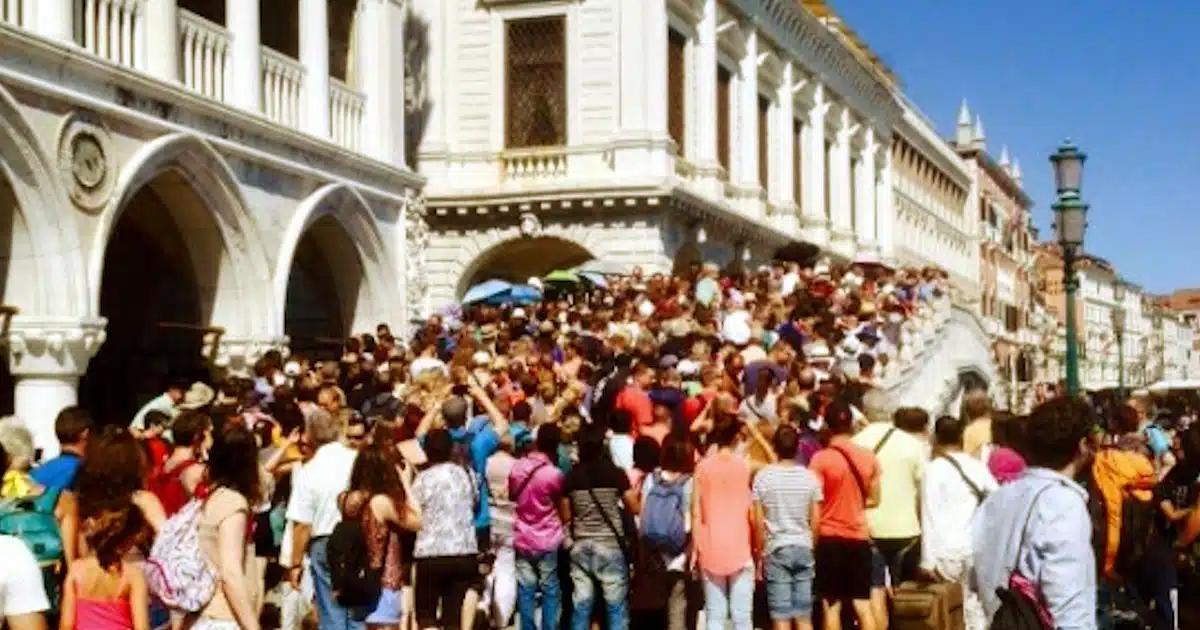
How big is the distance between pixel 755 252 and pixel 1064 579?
102 ft

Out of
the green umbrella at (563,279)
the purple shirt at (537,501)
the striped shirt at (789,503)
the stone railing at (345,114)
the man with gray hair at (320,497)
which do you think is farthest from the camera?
the green umbrella at (563,279)

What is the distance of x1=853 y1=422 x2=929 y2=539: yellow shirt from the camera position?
11.2 metres

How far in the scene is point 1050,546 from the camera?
5777 millimetres

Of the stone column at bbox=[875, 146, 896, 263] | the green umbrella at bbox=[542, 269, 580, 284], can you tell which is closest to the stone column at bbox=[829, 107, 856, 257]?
the stone column at bbox=[875, 146, 896, 263]

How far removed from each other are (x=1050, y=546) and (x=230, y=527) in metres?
3.58

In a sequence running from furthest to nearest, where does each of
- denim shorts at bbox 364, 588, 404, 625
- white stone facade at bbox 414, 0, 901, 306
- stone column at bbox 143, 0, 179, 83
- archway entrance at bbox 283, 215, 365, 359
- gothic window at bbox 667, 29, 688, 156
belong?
gothic window at bbox 667, 29, 688, 156
white stone facade at bbox 414, 0, 901, 306
archway entrance at bbox 283, 215, 365, 359
stone column at bbox 143, 0, 179, 83
denim shorts at bbox 364, 588, 404, 625

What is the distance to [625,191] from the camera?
97.9 ft

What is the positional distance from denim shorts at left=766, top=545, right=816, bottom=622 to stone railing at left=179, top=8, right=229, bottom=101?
1085 cm

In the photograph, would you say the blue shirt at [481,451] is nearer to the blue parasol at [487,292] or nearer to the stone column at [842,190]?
the blue parasol at [487,292]

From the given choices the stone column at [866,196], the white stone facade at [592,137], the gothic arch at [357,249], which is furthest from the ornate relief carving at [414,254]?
the stone column at [866,196]

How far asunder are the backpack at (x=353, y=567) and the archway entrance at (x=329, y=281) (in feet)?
44.8

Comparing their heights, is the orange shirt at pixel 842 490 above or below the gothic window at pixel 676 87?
below

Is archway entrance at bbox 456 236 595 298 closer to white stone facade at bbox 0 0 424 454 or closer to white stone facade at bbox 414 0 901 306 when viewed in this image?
white stone facade at bbox 414 0 901 306

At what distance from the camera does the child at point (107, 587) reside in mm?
6664
